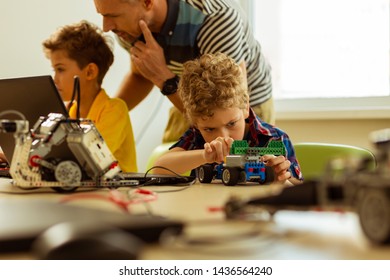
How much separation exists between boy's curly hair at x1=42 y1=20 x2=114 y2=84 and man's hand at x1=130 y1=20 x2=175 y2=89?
12.1 inches

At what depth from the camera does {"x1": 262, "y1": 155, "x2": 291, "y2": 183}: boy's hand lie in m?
1.07

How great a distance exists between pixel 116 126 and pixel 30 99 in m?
0.69

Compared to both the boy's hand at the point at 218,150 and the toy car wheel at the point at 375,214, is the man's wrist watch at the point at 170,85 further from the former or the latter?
the toy car wheel at the point at 375,214

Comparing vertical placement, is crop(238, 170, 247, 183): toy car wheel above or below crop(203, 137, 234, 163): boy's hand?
below

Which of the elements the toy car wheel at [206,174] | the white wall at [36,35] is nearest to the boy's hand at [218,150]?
the toy car wheel at [206,174]

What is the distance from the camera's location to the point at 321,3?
254cm

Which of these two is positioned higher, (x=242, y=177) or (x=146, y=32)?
(x=146, y=32)

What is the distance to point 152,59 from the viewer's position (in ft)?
5.48

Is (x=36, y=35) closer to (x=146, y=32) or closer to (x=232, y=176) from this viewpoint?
(x=146, y=32)

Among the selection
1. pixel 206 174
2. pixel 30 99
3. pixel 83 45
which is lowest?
pixel 206 174

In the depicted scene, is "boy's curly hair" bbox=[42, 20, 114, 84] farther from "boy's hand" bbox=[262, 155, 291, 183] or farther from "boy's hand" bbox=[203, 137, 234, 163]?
"boy's hand" bbox=[262, 155, 291, 183]

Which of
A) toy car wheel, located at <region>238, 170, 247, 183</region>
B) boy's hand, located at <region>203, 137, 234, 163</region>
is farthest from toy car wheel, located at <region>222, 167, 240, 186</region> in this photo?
boy's hand, located at <region>203, 137, 234, 163</region>

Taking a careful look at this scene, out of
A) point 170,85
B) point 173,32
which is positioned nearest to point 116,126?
point 170,85

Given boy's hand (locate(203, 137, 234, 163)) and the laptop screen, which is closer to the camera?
the laptop screen
